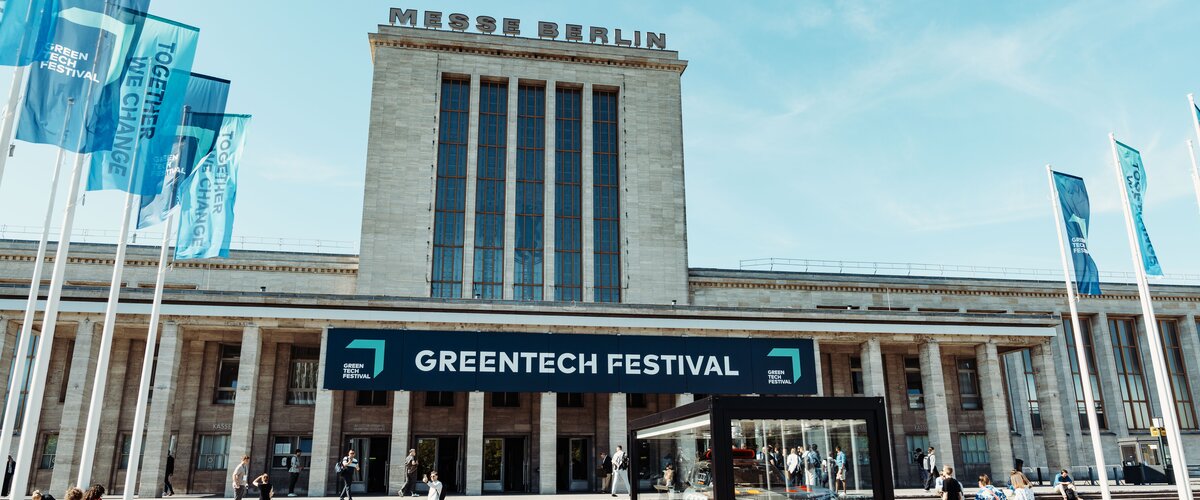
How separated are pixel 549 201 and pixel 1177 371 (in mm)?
42598

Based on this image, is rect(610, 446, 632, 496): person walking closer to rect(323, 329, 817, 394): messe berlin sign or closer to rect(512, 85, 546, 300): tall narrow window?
rect(323, 329, 817, 394): messe berlin sign

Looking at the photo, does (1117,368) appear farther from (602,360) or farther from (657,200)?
(602,360)

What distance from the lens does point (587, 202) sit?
162 feet

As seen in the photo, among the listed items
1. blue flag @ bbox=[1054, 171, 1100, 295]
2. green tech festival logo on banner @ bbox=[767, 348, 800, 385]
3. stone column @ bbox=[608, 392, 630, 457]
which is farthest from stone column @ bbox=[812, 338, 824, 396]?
blue flag @ bbox=[1054, 171, 1100, 295]

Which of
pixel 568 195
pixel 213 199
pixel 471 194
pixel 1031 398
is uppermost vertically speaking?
pixel 568 195

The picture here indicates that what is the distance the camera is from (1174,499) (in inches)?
1291

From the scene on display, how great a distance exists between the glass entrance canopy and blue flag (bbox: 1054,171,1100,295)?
15.0 m

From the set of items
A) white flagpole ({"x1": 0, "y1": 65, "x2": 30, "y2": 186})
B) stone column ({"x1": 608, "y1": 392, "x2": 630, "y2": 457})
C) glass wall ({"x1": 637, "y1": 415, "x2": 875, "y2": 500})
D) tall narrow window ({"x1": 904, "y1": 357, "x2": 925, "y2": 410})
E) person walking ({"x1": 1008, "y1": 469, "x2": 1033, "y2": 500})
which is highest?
white flagpole ({"x1": 0, "y1": 65, "x2": 30, "y2": 186})

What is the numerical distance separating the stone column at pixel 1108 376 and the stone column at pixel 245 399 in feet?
163

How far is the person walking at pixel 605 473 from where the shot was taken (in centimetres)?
3586

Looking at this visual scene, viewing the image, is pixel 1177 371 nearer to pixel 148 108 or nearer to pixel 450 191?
pixel 450 191

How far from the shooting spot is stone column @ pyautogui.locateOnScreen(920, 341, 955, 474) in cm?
4000

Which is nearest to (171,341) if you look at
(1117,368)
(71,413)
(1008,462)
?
(71,413)

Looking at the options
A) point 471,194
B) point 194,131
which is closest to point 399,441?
point 471,194
